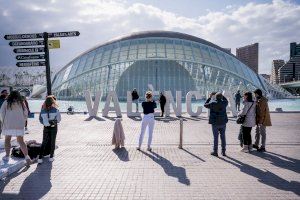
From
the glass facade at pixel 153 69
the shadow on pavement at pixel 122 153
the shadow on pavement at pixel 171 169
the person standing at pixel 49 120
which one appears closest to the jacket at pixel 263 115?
the shadow on pavement at pixel 171 169

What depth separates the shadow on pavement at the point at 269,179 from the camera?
6074 mm

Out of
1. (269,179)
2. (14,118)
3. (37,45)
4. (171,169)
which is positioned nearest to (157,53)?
Answer: (37,45)

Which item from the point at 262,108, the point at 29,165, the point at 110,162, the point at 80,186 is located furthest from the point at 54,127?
the point at 262,108

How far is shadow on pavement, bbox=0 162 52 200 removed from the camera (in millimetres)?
5645

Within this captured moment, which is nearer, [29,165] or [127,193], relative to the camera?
[127,193]

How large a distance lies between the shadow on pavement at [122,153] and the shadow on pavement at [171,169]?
60 centimetres

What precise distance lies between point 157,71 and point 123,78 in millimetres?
4747

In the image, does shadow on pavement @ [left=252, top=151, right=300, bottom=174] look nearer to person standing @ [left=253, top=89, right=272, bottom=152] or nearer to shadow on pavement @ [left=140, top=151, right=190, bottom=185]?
person standing @ [left=253, top=89, right=272, bottom=152]

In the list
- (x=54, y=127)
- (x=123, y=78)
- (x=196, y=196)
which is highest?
(x=123, y=78)

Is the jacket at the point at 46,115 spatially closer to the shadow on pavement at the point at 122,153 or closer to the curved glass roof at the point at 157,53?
the shadow on pavement at the point at 122,153

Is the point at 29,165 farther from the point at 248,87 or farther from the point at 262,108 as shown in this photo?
the point at 248,87

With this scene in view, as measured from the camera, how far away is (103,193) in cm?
577

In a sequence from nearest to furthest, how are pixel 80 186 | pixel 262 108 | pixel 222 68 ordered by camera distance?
pixel 80 186
pixel 262 108
pixel 222 68

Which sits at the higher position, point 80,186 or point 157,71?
point 157,71
